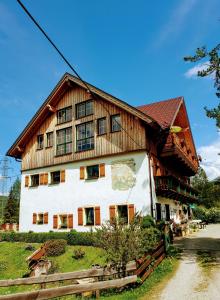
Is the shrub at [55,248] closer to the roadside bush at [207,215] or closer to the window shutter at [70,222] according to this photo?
the window shutter at [70,222]

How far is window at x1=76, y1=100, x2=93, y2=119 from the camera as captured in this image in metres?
25.7

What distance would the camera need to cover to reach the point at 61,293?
8.41m

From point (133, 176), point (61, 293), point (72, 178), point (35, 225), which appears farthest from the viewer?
point (35, 225)

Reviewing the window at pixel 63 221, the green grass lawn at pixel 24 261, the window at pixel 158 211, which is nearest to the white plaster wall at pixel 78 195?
the window at pixel 63 221

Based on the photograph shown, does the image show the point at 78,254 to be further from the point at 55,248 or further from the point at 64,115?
the point at 64,115

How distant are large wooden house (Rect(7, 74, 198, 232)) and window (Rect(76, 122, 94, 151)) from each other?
0.08 m

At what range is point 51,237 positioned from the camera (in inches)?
957

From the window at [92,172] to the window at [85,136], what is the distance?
1637mm

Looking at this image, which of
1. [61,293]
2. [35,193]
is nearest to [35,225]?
[35,193]

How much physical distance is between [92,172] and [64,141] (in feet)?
14.3

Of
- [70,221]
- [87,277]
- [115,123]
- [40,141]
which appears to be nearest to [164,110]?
[115,123]

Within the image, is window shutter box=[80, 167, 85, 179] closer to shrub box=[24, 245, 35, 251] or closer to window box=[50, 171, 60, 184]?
window box=[50, 171, 60, 184]

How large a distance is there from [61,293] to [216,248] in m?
12.2

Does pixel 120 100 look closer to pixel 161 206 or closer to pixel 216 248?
pixel 161 206
